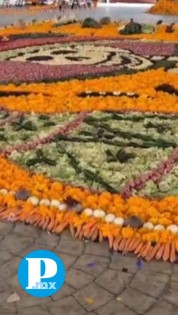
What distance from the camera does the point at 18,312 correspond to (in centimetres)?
411

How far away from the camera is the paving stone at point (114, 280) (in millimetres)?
4359

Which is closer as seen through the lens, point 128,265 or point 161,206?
point 128,265

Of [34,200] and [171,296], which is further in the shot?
[34,200]

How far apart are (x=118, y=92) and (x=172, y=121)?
157cm

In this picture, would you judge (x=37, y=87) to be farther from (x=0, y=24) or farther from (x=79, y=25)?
(x=0, y=24)

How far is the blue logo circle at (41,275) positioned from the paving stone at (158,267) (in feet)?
2.01

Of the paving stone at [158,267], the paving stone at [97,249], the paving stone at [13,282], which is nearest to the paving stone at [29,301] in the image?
the paving stone at [13,282]

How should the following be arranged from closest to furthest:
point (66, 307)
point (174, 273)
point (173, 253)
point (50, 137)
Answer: point (66, 307), point (174, 273), point (173, 253), point (50, 137)

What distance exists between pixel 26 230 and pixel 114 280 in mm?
1038

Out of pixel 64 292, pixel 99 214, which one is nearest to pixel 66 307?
pixel 64 292

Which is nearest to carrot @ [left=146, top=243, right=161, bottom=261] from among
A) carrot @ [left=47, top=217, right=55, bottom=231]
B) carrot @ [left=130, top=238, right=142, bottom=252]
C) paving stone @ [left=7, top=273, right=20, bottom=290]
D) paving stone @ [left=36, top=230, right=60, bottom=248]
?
carrot @ [left=130, top=238, right=142, bottom=252]

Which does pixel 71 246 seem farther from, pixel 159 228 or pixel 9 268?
pixel 159 228

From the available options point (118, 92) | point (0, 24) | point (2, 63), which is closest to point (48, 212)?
point (118, 92)

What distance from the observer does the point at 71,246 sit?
4.92 metres
